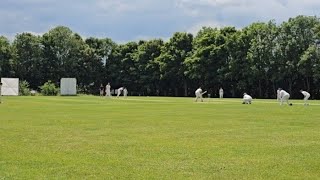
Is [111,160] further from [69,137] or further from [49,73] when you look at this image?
[49,73]

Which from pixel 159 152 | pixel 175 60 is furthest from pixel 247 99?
pixel 175 60

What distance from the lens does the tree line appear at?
310 feet

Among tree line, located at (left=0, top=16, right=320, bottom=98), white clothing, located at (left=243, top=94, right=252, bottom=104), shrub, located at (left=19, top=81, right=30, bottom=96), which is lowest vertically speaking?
white clothing, located at (left=243, top=94, right=252, bottom=104)

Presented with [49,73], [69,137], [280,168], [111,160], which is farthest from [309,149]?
[49,73]

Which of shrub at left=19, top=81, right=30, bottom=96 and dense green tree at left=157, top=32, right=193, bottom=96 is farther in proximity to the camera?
dense green tree at left=157, top=32, right=193, bottom=96

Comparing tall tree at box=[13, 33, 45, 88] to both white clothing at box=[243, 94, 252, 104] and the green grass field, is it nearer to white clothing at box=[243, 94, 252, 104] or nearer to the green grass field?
white clothing at box=[243, 94, 252, 104]

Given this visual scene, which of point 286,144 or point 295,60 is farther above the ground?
point 295,60

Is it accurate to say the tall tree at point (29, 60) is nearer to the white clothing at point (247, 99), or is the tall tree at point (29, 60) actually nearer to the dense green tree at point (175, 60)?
the dense green tree at point (175, 60)

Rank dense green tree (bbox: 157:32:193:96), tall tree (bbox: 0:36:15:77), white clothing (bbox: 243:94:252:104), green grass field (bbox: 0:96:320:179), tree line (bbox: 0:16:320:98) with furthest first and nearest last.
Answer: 1. tall tree (bbox: 0:36:15:77)
2. dense green tree (bbox: 157:32:193:96)
3. tree line (bbox: 0:16:320:98)
4. white clothing (bbox: 243:94:252:104)
5. green grass field (bbox: 0:96:320:179)

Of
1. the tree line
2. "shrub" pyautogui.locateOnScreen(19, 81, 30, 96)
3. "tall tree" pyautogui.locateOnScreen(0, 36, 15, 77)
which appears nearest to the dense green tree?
the tree line

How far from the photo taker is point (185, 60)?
112625 mm

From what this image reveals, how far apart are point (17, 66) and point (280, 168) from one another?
116 metres

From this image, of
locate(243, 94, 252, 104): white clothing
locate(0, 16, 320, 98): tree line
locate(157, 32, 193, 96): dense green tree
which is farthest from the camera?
locate(157, 32, 193, 96): dense green tree

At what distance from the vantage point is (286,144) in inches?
647
